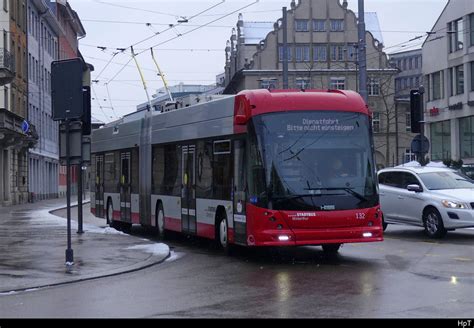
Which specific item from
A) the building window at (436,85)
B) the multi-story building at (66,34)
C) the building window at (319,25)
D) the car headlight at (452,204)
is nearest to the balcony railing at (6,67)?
the multi-story building at (66,34)

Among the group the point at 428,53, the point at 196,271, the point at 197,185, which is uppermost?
the point at 428,53

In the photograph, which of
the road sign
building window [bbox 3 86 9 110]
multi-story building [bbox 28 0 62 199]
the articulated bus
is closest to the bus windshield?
the articulated bus

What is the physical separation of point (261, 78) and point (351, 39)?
995cm

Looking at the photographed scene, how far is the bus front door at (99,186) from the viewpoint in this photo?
24.7 metres

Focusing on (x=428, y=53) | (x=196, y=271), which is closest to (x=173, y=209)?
(x=196, y=271)

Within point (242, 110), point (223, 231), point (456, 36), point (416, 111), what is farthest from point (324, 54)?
point (242, 110)

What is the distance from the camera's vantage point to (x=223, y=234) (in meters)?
15.6

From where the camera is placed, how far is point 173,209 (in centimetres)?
1839

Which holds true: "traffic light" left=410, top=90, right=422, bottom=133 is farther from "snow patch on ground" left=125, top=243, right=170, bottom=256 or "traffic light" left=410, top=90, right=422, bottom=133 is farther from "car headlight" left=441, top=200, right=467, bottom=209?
"snow patch on ground" left=125, top=243, right=170, bottom=256

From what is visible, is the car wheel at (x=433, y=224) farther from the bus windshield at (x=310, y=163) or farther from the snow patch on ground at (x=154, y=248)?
the snow patch on ground at (x=154, y=248)

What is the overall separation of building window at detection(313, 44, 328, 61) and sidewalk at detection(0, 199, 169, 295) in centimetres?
5746
